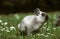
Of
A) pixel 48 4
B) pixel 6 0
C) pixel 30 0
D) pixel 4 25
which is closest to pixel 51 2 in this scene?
pixel 48 4

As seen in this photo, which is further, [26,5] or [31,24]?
[26,5]

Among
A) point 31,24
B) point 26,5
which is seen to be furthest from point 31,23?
point 26,5

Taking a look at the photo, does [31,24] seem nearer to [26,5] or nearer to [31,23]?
[31,23]

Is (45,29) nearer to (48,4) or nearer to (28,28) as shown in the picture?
(28,28)

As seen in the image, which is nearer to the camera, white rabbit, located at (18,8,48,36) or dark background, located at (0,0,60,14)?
white rabbit, located at (18,8,48,36)

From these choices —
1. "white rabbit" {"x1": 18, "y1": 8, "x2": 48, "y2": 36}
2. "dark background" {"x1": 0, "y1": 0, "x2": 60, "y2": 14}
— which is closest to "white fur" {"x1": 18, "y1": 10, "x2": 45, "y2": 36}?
"white rabbit" {"x1": 18, "y1": 8, "x2": 48, "y2": 36}

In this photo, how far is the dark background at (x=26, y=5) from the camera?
718 inches

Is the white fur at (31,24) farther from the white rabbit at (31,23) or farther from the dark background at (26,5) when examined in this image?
the dark background at (26,5)

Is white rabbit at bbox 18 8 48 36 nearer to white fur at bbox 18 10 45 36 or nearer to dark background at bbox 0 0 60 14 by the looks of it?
white fur at bbox 18 10 45 36

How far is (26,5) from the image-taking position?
18.4m

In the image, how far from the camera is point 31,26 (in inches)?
327

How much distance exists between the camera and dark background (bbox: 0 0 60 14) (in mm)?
18233

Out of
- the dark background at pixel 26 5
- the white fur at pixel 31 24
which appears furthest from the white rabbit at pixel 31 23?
the dark background at pixel 26 5

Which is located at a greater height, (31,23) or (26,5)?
A: (31,23)
